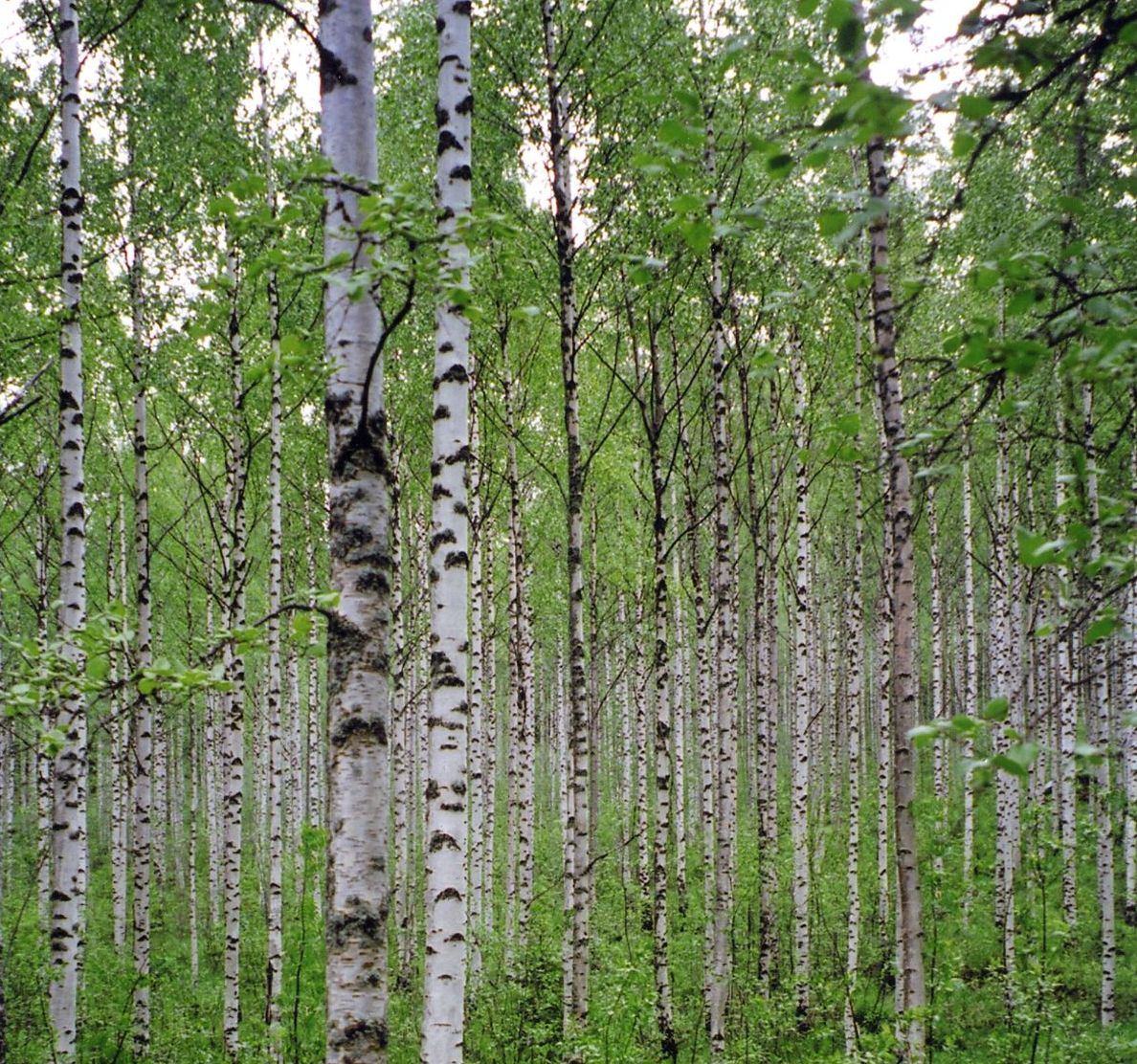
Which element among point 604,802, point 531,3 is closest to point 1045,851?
point 604,802

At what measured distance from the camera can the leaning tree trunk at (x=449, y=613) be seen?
411cm

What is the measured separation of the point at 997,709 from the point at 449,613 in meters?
3.00

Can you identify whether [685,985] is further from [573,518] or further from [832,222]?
[832,222]

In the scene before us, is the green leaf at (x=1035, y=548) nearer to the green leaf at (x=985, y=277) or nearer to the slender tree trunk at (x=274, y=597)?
the green leaf at (x=985, y=277)

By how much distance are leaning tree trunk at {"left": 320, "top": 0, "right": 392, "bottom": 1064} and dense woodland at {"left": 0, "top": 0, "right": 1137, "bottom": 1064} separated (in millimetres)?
17

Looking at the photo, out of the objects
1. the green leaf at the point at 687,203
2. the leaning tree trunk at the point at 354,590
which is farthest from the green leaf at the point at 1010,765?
the leaning tree trunk at the point at 354,590

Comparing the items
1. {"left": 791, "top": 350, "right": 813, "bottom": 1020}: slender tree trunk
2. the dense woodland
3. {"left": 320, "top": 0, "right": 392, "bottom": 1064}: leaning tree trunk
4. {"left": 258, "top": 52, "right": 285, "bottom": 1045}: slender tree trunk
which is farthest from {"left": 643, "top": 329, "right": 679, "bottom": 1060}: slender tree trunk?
{"left": 320, "top": 0, "right": 392, "bottom": 1064}: leaning tree trunk

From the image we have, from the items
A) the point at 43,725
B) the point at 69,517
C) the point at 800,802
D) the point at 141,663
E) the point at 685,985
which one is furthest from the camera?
the point at 685,985

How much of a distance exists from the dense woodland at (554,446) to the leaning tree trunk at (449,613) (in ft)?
0.08

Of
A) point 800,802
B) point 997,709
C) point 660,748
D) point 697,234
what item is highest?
point 697,234

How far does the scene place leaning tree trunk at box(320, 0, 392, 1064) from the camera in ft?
10.2

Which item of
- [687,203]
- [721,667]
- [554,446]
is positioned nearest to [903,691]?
[721,667]

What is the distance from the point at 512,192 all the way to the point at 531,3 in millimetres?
1883

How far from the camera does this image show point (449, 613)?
14.5ft
